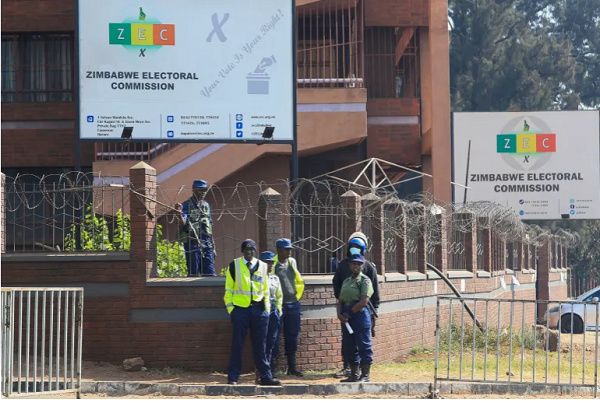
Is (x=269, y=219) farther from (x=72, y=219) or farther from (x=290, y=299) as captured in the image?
(x=72, y=219)

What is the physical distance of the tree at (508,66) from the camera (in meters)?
60.8

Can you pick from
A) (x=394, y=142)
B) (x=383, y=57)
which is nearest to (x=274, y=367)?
(x=394, y=142)

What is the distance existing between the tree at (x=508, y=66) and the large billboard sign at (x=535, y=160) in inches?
847

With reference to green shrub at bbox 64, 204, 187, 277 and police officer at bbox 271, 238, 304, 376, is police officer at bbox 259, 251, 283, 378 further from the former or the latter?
green shrub at bbox 64, 204, 187, 277

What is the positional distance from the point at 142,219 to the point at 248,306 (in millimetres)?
2072

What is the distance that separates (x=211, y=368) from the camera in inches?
587

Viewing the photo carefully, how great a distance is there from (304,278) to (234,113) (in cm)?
559

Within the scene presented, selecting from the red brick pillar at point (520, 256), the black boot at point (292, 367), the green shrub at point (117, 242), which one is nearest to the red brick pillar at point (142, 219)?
the green shrub at point (117, 242)

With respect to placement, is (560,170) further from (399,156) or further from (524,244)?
(399,156)

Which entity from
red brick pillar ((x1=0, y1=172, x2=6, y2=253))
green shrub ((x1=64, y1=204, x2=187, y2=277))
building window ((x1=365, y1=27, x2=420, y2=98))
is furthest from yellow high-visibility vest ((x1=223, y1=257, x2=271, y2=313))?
building window ((x1=365, y1=27, x2=420, y2=98))

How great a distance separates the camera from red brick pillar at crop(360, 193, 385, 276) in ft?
54.7

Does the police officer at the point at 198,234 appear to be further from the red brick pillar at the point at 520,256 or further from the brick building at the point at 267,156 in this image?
the red brick pillar at the point at 520,256

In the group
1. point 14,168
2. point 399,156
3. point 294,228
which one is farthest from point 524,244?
point 294,228

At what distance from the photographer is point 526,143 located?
38844 millimetres
